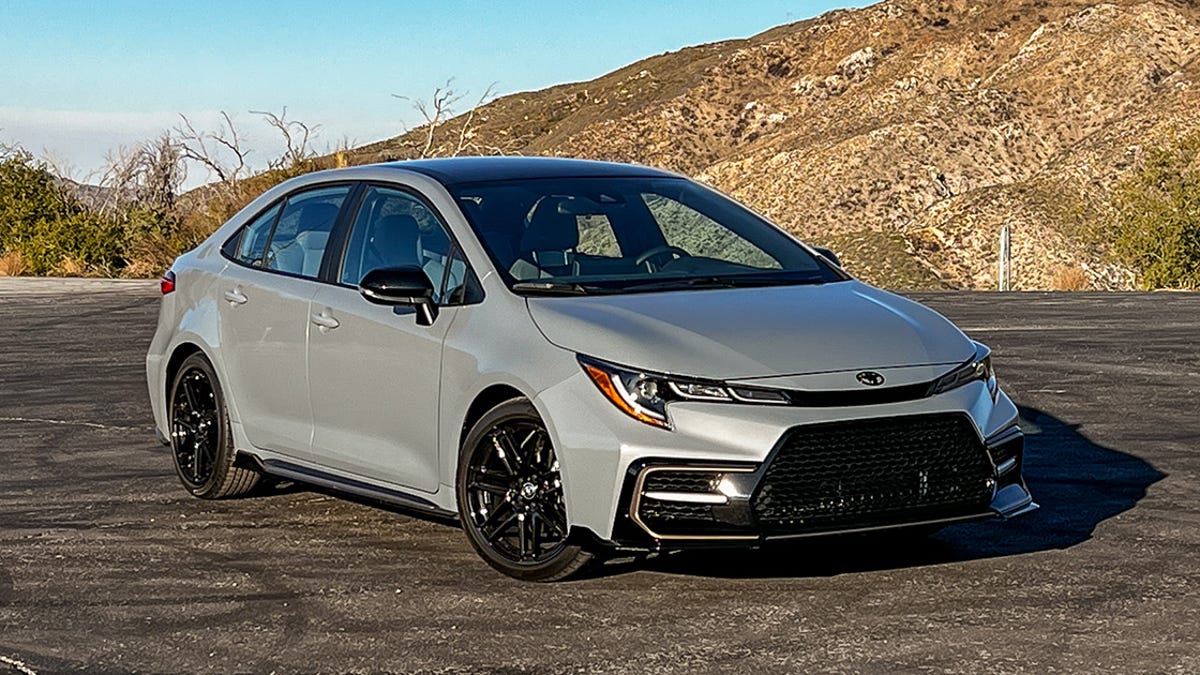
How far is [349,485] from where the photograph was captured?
8.27 meters

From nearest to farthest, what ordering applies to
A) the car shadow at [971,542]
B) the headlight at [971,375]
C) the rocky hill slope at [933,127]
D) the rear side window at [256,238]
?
the headlight at [971,375], the car shadow at [971,542], the rear side window at [256,238], the rocky hill slope at [933,127]

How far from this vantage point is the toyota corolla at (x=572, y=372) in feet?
22.1

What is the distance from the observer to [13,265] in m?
33.9

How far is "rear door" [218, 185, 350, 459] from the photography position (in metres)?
8.62

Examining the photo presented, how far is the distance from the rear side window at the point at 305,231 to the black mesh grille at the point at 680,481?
8.41 ft

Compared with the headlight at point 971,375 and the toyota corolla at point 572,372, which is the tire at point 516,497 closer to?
the toyota corolla at point 572,372

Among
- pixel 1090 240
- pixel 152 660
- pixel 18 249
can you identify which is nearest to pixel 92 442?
pixel 152 660

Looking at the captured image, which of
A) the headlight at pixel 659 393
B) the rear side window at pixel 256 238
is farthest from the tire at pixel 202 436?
the headlight at pixel 659 393

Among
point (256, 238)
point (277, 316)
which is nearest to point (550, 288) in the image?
point (277, 316)

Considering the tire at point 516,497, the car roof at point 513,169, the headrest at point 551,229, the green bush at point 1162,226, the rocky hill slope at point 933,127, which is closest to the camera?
the tire at point 516,497

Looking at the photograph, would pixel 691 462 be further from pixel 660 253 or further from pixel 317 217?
pixel 317 217

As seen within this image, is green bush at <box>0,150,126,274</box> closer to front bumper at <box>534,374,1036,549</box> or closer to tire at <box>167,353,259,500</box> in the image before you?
tire at <box>167,353,259,500</box>

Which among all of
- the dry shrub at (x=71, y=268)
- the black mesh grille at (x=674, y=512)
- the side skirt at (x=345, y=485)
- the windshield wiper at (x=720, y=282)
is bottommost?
the dry shrub at (x=71, y=268)

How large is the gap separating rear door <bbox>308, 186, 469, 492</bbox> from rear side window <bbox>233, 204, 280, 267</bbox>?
0.86 metres
